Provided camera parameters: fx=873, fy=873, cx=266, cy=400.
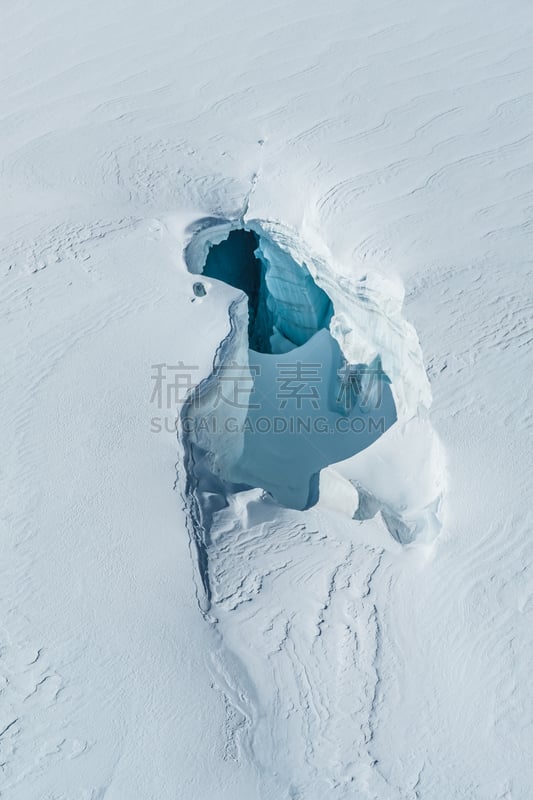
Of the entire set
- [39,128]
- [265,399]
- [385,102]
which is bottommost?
[265,399]

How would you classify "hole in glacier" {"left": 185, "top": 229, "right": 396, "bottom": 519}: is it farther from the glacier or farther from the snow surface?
the snow surface

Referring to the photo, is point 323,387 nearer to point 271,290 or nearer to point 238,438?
point 271,290

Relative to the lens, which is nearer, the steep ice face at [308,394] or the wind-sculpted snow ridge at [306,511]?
the wind-sculpted snow ridge at [306,511]

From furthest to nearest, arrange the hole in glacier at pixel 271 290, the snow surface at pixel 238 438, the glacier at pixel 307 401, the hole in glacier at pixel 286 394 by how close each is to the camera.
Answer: the hole in glacier at pixel 271 290 < the hole in glacier at pixel 286 394 < the glacier at pixel 307 401 < the snow surface at pixel 238 438

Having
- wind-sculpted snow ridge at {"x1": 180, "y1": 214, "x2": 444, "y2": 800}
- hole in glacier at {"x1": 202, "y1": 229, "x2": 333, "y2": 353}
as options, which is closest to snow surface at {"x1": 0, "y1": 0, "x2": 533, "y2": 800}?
wind-sculpted snow ridge at {"x1": 180, "y1": 214, "x2": 444, "y2": 800}

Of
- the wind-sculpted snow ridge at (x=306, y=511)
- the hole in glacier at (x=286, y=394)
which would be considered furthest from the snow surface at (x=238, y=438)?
the hole in glacier at (x=286, y=394)

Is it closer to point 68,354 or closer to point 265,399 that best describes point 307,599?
point 68,354

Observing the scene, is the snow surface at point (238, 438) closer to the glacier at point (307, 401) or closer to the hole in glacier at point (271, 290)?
the glacier at point (307, 401)

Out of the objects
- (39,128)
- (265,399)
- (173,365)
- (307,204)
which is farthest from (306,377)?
(39,128)
